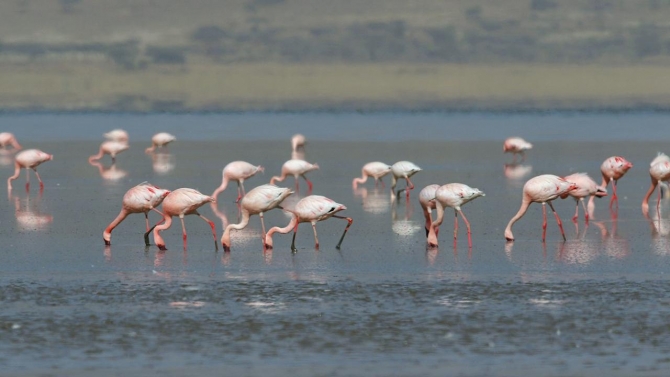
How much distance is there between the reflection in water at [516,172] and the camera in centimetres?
2475

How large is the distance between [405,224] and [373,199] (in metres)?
3.89

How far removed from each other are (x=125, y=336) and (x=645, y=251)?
22.9ft

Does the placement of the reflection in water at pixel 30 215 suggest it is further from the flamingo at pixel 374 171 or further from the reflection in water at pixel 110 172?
the flamingo at pixel 374 171

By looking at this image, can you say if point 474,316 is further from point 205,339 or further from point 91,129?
point 91,129

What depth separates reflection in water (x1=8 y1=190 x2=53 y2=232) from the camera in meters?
17.8

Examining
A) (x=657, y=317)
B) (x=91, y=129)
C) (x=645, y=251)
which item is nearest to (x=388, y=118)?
(x=91, y=129)

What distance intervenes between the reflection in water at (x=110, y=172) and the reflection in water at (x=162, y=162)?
819 millimetres

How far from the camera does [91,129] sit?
2039 inches

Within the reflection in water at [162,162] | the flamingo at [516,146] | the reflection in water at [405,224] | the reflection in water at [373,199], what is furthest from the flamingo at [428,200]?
the flamingo at [516,146]

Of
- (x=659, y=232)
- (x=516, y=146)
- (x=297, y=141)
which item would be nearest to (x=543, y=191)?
(x=659, y=232)

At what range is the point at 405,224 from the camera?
1803 centimetres

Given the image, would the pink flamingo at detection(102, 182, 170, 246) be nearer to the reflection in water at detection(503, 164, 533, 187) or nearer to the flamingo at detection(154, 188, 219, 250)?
the flamingo at detection(154, 188, 219, 250)

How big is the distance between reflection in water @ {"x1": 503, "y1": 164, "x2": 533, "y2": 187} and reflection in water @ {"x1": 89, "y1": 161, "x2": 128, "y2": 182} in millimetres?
8168

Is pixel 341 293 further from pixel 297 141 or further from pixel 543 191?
pixel 297 141
